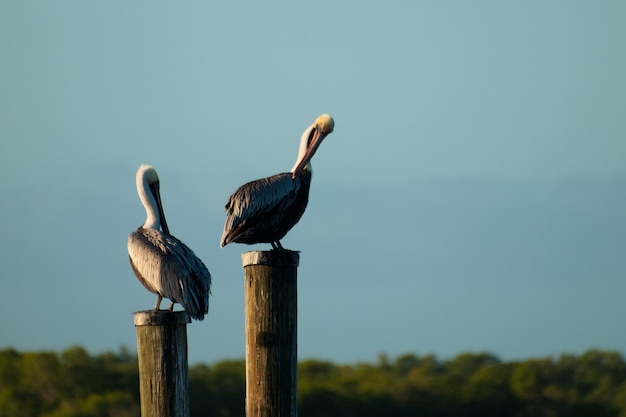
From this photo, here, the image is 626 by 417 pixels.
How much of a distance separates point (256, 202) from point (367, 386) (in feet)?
22.9

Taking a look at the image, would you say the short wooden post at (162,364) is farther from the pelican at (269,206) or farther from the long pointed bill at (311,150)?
the long pointed bill at (311,150)

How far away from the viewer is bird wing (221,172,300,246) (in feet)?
28.4

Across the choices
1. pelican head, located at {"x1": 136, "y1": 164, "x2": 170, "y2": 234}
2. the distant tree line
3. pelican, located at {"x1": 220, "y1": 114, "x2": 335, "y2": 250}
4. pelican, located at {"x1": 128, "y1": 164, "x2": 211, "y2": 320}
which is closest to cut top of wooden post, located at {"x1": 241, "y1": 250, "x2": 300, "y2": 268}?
pelican, located at {"x1": 128, "y1": 164, "x2": 211, "y2": 320}

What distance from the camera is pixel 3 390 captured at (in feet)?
47.0

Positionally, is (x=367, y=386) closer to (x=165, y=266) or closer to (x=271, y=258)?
(x=165, y=266)

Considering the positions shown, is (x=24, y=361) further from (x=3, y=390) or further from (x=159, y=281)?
(x=159, y=281)

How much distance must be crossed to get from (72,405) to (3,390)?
2.78ft

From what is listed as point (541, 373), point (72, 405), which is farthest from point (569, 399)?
point (72, 405)

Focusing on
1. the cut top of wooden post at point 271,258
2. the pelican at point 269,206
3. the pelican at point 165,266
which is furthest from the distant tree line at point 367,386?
the cut top of wooden post at point 271,258

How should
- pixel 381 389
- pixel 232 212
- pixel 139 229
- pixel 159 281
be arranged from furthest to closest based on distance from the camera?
pixel 381 389
pixel 232 212
pixel 139 229
pixel 159 281

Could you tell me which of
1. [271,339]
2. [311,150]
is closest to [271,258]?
[271,339]

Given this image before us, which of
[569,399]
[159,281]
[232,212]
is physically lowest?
[569,399]

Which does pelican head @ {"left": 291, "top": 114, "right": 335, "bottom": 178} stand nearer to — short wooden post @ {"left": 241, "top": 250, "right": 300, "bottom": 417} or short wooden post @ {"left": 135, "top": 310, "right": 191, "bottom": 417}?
short wooden post @ {"left": 241, "top": 250, "right": 300, "bottom": 417}

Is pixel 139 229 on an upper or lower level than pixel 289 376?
upper
